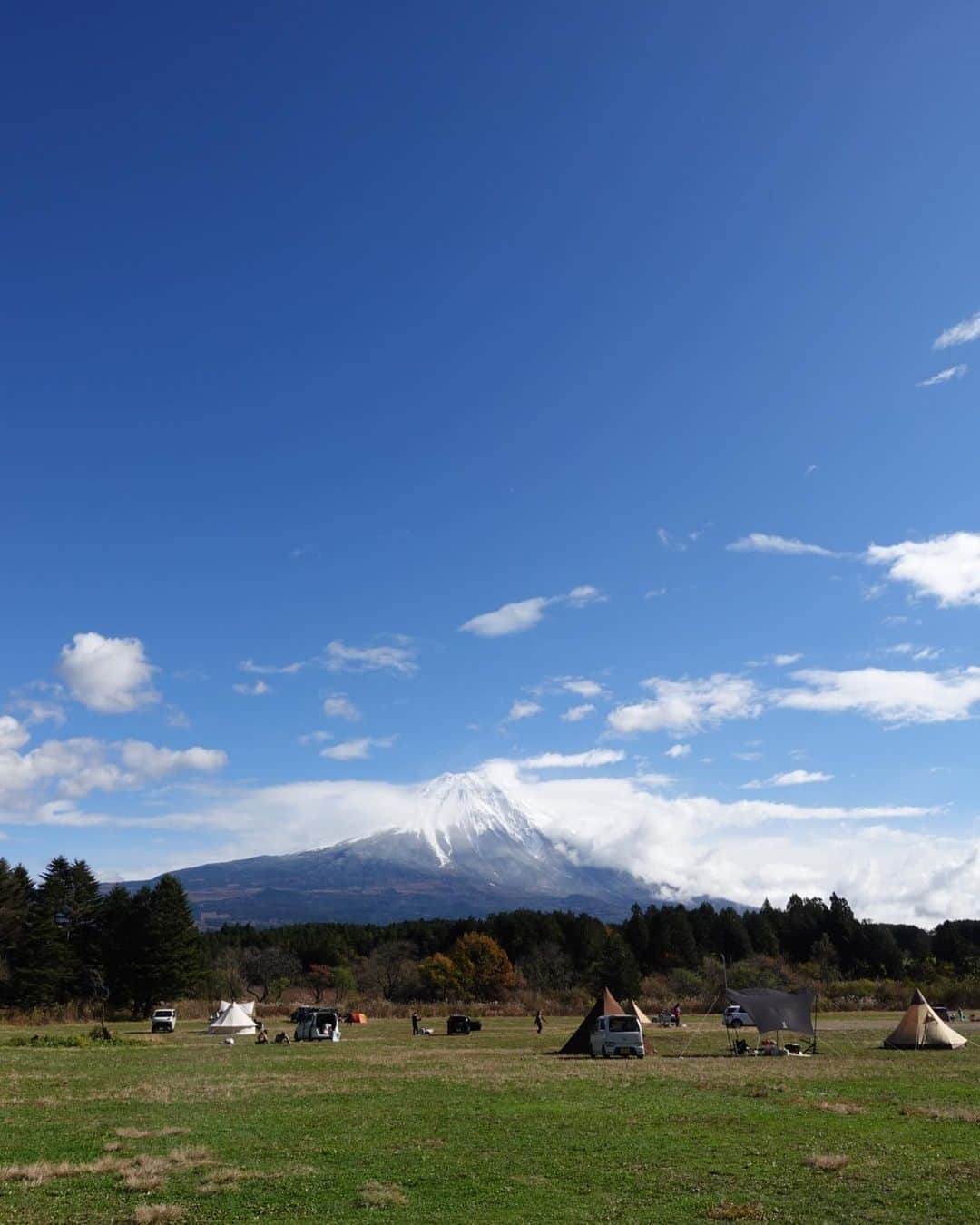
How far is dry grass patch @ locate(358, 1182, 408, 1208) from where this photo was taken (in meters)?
11.3

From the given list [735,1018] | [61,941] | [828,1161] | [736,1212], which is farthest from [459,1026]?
[736,1212]

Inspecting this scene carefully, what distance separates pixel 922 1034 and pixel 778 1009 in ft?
19.0

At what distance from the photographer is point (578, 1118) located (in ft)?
60.8

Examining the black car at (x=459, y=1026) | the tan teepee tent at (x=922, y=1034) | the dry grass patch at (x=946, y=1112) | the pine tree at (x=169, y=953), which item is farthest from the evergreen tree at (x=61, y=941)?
the dry grass patch at (x=946, y=1112)

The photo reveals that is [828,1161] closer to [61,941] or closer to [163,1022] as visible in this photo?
[163,1022]

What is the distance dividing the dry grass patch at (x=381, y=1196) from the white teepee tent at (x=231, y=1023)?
169 feet

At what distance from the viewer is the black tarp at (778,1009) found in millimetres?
36719

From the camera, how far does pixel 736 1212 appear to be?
1066cm

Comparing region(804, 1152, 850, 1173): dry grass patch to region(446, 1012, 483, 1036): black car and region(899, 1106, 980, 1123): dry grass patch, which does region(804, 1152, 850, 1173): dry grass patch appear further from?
region(446, 1012, 483, 1036): black car

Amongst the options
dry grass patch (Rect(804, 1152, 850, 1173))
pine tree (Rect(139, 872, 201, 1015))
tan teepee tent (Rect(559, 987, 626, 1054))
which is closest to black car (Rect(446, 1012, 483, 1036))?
tan teepee tent (Rect(559, 987, 626, 1054))

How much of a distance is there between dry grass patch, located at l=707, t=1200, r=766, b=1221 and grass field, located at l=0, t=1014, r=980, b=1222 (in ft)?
0.14

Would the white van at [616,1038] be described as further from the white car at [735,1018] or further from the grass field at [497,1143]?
the white car at [735,1018]

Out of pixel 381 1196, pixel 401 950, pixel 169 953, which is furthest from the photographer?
pixel 401 950

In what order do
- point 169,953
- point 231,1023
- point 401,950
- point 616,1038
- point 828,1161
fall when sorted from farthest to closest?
1. point 401,950
2. point 169,953
3. point 231,1023
4. point 616,1038
5. point 828,1161
